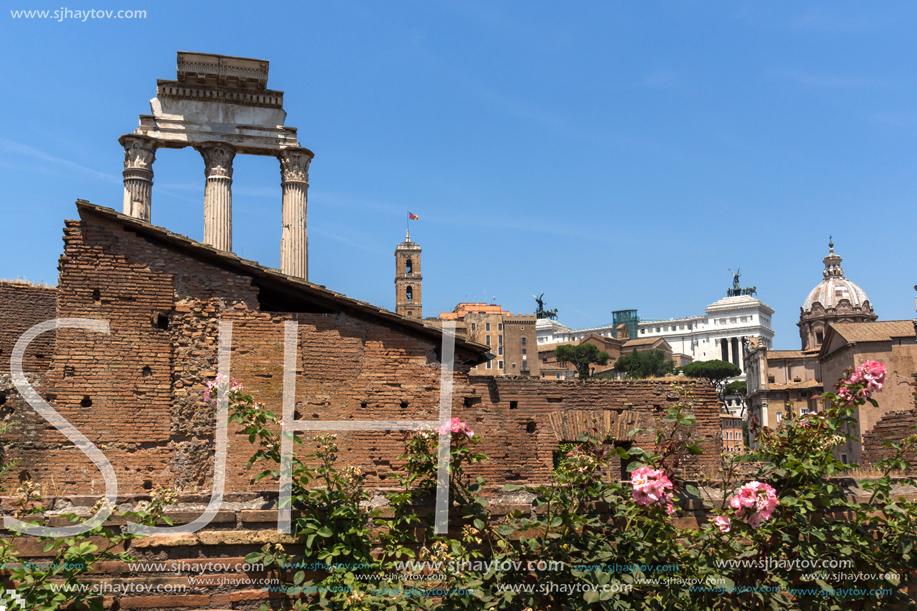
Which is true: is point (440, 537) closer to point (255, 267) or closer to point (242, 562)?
point (242, 562)

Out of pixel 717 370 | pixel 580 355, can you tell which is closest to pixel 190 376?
pixel 717 370

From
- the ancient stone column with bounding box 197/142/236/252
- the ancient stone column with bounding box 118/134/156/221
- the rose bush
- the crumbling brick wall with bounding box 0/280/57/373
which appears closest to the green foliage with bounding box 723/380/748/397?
the ancient stone column with bounding box 197/142/236/252

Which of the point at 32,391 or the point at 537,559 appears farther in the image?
the point at 32,391

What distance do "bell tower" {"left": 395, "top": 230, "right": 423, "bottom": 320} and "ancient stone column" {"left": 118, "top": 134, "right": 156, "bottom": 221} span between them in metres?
56.3

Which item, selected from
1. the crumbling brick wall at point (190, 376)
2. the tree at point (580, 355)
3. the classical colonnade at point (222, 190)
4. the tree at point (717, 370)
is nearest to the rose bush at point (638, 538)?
the crumbling brick wall at point (190, 376)

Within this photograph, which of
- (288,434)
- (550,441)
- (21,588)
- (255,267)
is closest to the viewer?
(21,588)

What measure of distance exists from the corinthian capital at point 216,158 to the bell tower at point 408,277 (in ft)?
183

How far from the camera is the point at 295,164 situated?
1908cm

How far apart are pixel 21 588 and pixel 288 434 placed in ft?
11.9

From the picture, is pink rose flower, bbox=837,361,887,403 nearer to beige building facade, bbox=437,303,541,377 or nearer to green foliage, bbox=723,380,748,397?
beige building facade, bbox=437,303,541,377

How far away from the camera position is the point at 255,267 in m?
9.71

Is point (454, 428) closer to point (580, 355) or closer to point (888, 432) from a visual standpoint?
point (888, 432)

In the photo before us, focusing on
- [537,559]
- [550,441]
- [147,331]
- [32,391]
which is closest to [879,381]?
[537,559]

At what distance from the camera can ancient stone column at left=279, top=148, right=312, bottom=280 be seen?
61.0 ft
